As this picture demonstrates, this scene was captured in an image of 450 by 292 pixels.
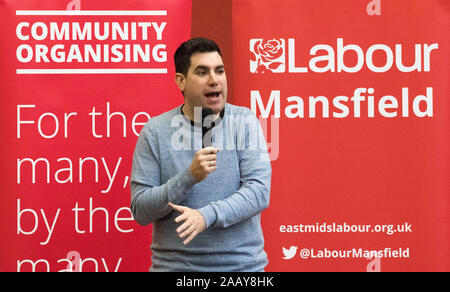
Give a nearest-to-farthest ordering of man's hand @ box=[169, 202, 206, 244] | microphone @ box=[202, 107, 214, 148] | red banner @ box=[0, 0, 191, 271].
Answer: man's hand @ box=[169, 202, 206, 244] < microphone @ box=[202, 107, 214, 148] < red banner @ box=[0, 0, 191, 271]

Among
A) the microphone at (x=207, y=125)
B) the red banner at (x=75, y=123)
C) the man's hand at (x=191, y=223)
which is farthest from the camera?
the red banner at (x=75, y=123)

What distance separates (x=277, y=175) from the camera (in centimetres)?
297

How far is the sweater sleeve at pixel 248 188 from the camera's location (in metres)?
1.82

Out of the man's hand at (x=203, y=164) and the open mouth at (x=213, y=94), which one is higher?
the open mouth at (x=213, y=94)

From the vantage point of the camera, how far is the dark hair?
2.08 metres

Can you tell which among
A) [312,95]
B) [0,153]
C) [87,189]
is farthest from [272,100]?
[0,153]

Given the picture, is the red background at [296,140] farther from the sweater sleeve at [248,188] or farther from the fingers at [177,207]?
the fingers at [177,207]

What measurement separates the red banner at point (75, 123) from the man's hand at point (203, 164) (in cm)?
120

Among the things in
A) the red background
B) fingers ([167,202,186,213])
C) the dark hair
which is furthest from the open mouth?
the red background

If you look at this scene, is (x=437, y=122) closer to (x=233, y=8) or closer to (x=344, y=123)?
(x=344, y=123)

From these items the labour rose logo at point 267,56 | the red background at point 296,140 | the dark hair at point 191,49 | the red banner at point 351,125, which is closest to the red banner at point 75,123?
the red background at point 296,140

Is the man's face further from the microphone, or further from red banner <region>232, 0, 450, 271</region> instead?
red banner <region>232, 0, 450, 271</region>

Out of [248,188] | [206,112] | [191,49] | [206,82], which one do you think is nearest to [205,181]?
[248,188]

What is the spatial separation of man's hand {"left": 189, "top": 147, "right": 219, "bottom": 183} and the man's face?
0.28 metres
